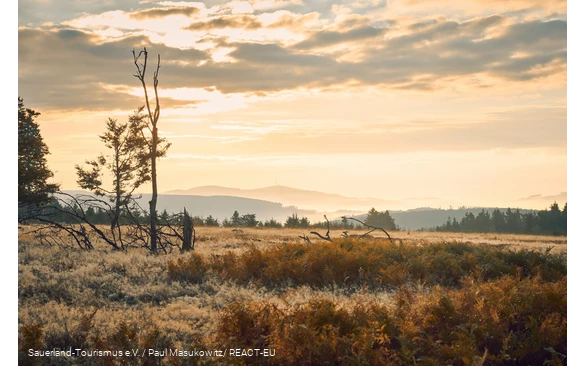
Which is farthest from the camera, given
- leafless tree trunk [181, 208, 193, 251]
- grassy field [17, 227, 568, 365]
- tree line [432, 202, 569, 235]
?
tree line [432, 202, 569, 235]

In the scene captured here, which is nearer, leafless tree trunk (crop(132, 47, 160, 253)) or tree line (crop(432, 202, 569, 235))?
leafless tree trunk (crop(132, 47, 160, 253))

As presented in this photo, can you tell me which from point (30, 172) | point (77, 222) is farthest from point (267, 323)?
point (30, 172)

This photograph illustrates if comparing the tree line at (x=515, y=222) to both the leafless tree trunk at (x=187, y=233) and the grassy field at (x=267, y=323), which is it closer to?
the leafless tree trunk at (x=187, y=233)

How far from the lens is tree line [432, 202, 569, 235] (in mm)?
53625

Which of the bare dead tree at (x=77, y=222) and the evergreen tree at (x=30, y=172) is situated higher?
the evergreen tree at (x=30, y=172)

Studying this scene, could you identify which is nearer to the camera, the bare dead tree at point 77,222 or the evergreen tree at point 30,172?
the bare dead tree at point 77,222

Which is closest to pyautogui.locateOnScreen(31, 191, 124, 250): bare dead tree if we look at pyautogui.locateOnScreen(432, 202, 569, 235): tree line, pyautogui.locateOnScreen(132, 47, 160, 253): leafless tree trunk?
pyautogui.locateOnScreen(132, 47, 160, 253): leafless tree trunk

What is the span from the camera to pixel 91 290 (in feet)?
40.6

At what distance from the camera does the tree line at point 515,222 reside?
53.6 m

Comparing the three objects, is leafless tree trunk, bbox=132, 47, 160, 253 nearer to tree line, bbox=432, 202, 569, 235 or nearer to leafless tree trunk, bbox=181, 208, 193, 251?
leafless tree trunk, bbox=181, 208, 193, 251

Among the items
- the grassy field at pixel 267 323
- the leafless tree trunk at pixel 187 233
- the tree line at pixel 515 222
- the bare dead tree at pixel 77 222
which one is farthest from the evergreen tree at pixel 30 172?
the tree line at pixel 515 222

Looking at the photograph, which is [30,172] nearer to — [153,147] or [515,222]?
[153,147]
